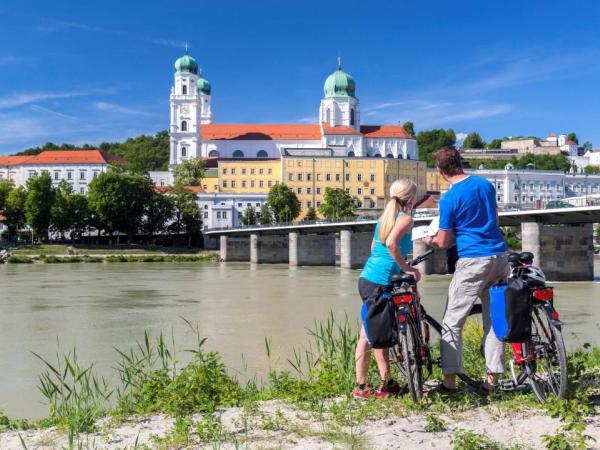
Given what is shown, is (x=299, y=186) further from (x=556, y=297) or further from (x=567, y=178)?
(x=556, y=297)

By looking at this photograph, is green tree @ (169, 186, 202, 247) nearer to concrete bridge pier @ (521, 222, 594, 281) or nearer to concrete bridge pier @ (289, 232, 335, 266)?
concrete bridge pier @ (289, 232, 335, 266)

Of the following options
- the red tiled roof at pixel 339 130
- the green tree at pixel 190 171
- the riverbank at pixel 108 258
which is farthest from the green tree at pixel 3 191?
the red tiled roof at pixel 339 130

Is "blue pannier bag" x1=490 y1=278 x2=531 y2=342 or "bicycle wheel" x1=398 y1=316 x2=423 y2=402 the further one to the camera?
"bicycle wheel" x1=398 y1=316 x2=423 y2=402

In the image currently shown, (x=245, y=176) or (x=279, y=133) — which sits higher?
(x=279, y=133)

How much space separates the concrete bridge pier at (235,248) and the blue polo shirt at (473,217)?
245 feet

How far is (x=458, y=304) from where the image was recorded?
5.67 m

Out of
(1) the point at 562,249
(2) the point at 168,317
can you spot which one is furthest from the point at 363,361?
(1) the point at 562,249

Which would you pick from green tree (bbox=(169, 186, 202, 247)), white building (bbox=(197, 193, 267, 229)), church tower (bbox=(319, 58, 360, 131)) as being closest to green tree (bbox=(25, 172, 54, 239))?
green tree (bbox=(169, 186, 202, 247))

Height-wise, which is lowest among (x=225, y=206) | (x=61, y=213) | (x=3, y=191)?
(x=61, y=213)

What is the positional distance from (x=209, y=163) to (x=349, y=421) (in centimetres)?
12022

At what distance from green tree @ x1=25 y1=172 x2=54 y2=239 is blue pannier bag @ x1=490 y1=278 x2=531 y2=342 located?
8128 centimetres

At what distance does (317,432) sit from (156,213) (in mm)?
89478

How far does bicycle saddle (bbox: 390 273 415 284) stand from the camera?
5559 millimetres

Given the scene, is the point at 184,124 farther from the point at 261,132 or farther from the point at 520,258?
the point at 520,258
